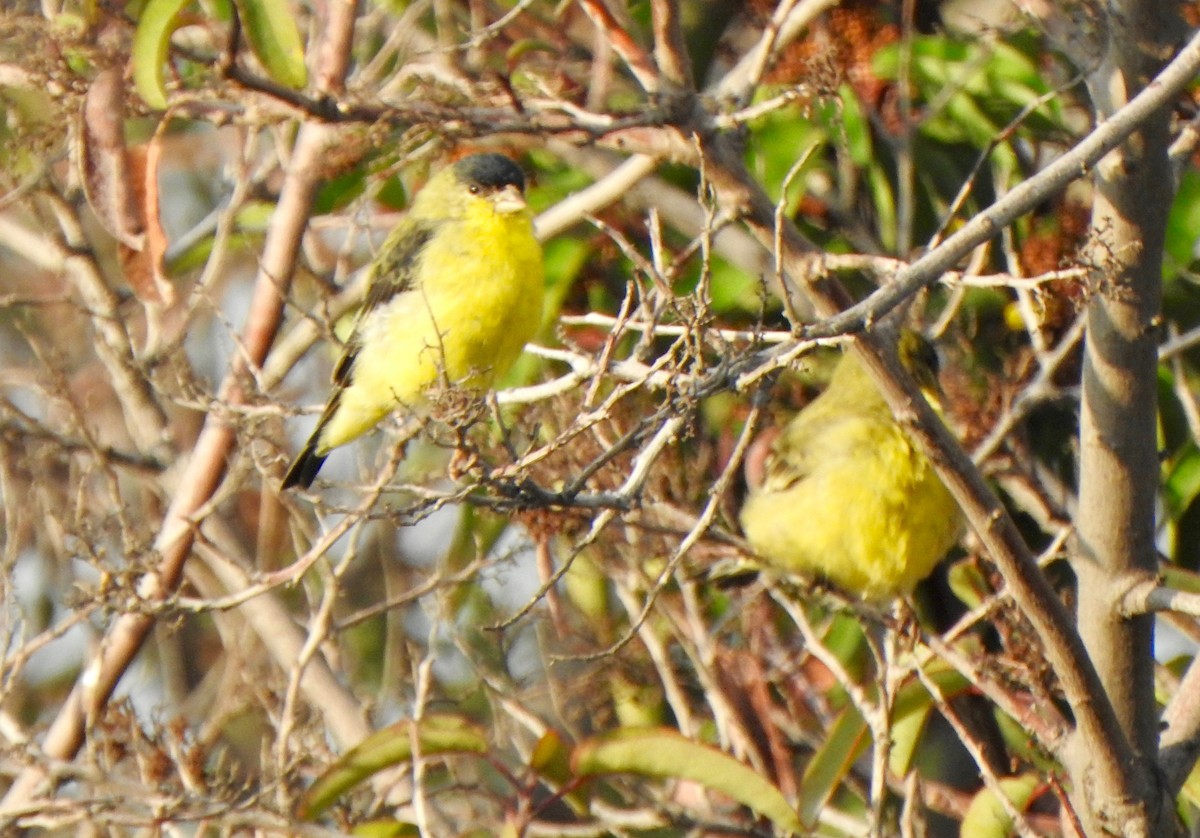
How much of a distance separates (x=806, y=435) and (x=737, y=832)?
3.77 feet

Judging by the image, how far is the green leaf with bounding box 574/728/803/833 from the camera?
362cm

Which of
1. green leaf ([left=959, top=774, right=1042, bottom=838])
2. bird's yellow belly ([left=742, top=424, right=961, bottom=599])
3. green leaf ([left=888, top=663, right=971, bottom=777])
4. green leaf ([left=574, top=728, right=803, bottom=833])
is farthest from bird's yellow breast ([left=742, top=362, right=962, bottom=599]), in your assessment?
green leaf ([left=574, top=728, right=803, bottom=833])

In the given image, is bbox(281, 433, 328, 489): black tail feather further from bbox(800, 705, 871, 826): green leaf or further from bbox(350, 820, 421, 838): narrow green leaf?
bbox(800, 705, 871, 826): green leaf

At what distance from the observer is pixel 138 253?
3.40 meters

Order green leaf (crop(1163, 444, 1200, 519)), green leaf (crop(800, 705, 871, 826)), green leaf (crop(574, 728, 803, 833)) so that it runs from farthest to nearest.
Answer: green leaf (crop(1163, 444, 1200, 519)) < green leaf (crop(800, 705, 871, 826)) < green leaf (crop(574, 728, 803, 833))

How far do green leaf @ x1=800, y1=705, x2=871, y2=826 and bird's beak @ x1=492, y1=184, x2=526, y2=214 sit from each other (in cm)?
163

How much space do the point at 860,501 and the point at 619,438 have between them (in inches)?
48.9

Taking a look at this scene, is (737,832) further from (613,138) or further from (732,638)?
(613,138)

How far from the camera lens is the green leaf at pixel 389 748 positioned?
3703 millimetres

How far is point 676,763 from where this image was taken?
3.64 m

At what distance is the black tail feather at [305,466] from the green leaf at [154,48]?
170 centimetres

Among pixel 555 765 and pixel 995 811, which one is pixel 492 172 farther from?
pixel 995 811

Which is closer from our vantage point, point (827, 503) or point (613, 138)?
point (613, 138)

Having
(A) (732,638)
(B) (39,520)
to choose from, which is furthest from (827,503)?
(B) (39,520)
